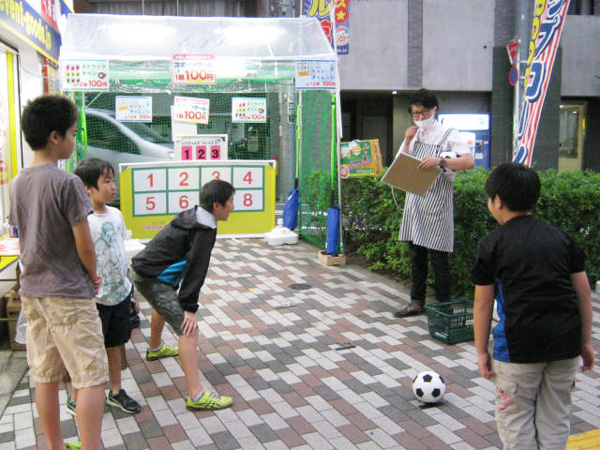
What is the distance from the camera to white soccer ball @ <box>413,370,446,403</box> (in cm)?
376

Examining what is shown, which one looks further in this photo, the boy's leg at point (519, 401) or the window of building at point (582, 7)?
the window of building at point (582, 7)

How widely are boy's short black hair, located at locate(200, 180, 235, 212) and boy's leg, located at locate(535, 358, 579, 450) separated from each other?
209cm

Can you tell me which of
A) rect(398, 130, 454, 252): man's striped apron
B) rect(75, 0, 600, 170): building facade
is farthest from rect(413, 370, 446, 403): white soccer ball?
rect(75, 0, 600, 170): building facade

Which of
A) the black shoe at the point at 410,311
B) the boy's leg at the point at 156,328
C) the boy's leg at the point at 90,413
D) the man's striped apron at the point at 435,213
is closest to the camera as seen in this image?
the boy's leg at the point at 90,413

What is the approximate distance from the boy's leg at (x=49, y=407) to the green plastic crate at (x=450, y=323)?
2986mm

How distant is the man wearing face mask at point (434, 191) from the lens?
5172 millimetres

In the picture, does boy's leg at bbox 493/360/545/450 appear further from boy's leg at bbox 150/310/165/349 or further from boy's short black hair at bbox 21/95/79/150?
boy's leg at bbox 150/310/165/349

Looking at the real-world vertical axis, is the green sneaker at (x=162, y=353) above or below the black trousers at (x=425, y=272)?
below

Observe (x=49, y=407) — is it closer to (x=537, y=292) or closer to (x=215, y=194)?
(x=215, y=194)

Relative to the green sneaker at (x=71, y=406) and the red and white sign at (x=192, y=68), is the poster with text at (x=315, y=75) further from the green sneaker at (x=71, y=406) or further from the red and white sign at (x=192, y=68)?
the green sneaker at (x=71, y=406)

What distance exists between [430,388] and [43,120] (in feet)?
8.77

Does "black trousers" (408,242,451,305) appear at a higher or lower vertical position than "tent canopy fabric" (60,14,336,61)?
lower

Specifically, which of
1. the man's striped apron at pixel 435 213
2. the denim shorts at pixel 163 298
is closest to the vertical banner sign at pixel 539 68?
the man's striped apron at pixel 435 213

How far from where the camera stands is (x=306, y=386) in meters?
4.12
